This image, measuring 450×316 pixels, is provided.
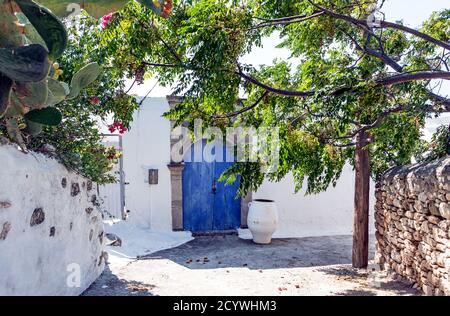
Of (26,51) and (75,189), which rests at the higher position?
(26,51)

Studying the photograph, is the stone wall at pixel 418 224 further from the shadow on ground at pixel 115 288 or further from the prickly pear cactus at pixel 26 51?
the prickly pear cactus at pixel 26 51

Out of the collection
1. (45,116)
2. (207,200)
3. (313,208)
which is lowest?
(313,208)

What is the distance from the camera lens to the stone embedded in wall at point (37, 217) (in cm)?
289

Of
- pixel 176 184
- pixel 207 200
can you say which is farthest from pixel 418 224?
pixel 176 184

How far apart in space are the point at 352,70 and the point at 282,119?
4.55 feet

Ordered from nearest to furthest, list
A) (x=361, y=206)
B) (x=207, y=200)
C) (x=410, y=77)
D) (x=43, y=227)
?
(x=43, y=227) → (x=410, y=77) → (x=361, y=206) → (x=207, y=200)

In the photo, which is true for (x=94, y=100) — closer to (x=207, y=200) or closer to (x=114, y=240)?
(x=114, y=240)

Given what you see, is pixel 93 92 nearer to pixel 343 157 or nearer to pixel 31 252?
pixel 31 252

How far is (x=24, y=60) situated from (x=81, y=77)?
3.40ft

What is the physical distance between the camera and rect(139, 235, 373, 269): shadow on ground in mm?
5703

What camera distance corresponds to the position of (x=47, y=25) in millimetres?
1603

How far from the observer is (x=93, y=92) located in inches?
157

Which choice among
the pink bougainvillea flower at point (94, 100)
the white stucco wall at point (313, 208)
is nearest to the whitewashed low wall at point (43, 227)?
the pink bougainvillea flower at point (94, 100)

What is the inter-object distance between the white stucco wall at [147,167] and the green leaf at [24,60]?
6.03 metres
